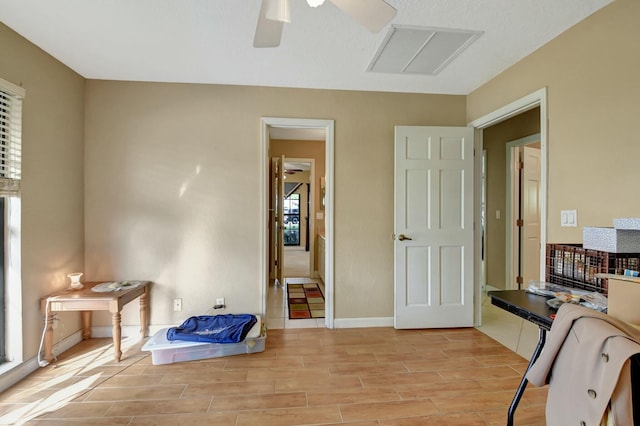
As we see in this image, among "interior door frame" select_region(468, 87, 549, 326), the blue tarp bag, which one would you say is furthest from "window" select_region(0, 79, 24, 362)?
"interior door frame" select_region(468, 87, 549, 326)

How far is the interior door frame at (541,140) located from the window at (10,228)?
3735 mm

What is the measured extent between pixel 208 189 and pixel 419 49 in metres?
2.19

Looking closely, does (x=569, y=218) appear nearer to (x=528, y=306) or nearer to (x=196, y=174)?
(x=528, y=306)

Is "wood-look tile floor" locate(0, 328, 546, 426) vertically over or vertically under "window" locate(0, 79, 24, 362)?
under

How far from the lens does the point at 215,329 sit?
2672 millimetres

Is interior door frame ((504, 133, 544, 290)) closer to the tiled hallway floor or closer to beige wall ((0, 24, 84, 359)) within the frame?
the tiled hallway floor

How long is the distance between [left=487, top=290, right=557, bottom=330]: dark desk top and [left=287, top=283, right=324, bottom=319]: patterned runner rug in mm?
2142

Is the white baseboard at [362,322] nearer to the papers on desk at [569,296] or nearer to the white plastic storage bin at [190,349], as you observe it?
the white plastic storage bin at [190,349]

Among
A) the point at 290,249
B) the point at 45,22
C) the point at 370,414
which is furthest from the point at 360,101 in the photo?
the point at 290,249

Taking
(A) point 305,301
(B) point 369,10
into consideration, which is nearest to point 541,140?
→ (B) point 369,10

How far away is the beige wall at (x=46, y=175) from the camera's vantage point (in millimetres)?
2221

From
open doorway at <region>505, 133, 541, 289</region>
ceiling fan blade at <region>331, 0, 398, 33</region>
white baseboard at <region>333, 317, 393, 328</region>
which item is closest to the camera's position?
ceiling fan blade at <region>331, 0, 398, 33</region>

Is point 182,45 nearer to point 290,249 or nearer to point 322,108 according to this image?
point 322,108

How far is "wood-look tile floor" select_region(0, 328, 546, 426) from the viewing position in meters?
1.80
